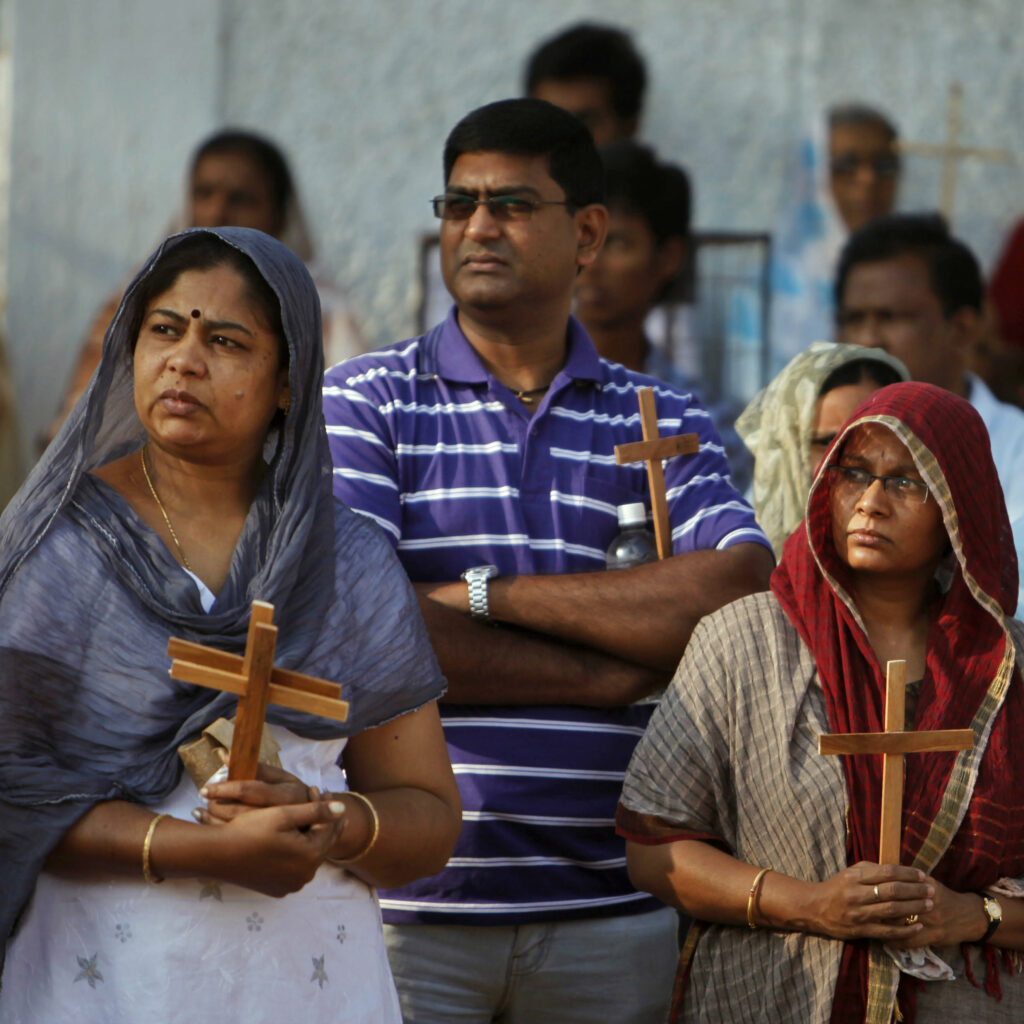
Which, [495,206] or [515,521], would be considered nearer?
[515,521]

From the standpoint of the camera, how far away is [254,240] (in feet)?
9.34

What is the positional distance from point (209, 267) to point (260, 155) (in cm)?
410

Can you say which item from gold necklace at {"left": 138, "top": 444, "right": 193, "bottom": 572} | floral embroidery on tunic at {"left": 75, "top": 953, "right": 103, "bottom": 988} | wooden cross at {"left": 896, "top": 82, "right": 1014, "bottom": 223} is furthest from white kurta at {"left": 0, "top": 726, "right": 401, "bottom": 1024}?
wooden cross at {"left": 896, "top": 82, "right": 1014, "bottom": 223}

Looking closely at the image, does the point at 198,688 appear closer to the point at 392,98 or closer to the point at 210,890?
the point at 210,890

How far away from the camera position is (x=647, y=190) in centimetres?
605

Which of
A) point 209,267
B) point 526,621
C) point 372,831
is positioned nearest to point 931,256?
point 526,621

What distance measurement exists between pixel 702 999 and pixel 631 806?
0.38 meters

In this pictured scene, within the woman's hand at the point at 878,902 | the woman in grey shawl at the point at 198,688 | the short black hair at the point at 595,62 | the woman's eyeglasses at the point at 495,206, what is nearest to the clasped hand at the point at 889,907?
the woman's hand at the point at 878,902

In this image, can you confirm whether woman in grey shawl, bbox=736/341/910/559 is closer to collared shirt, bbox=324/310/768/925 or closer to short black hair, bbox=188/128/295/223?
collared shirt, bbox=324/310/768/925

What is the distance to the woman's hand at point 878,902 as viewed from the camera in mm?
2979

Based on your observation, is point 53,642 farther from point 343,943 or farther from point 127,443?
point 343,943

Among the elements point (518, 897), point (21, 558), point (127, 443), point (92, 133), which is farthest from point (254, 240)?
point (92, 133)

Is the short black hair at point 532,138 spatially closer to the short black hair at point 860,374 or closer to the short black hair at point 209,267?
the short black hair at point 860,374

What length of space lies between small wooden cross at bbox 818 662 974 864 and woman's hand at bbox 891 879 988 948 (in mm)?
116
